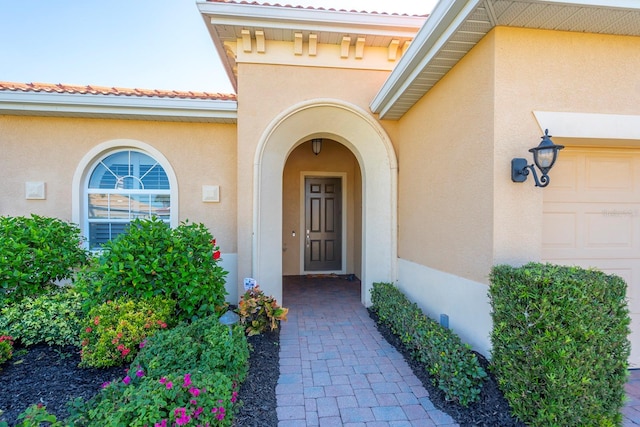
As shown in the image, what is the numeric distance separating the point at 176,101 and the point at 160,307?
3.84 m

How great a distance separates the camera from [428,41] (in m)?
3.57

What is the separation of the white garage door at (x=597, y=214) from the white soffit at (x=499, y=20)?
131cm

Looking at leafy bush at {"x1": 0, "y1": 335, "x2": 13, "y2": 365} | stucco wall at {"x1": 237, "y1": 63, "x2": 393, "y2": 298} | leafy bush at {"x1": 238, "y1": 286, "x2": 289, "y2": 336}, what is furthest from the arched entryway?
leafy bush at {"x1": 0, "y1": 335, "x2": 13, "y2": 365}

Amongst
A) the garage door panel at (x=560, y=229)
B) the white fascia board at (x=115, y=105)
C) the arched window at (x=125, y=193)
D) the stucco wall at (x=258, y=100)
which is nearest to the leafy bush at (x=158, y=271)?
the stucco wall at (x=258, y=100)

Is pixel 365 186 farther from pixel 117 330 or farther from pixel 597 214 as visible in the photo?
pixel 117 330

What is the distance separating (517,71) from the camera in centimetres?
318

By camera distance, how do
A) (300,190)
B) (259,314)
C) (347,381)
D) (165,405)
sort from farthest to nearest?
(300,190)
(259,314)
(347,381)
(165,405)

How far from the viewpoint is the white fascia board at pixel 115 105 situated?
5469mm

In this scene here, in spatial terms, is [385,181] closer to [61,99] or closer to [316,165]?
[316,165]

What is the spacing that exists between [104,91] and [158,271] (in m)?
4.17

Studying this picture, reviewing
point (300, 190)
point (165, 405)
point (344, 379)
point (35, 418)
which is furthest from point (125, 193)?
point (344, 379)

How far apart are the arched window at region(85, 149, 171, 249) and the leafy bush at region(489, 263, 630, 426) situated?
20.2ft

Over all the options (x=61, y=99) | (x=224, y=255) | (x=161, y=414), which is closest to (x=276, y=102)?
(x=224, y=255)

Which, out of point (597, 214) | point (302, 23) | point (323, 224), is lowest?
point (323, 224)
